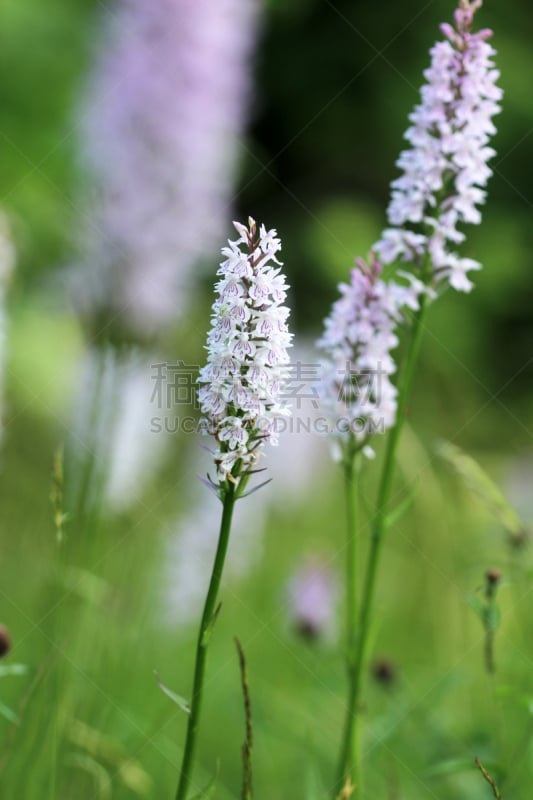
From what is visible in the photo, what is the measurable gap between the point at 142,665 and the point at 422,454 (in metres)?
1.08

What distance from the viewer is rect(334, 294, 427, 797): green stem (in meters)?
1.59

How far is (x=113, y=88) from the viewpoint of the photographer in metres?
4.21

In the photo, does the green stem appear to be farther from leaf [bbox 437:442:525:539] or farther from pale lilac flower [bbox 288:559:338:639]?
pale lilac flower [bbox 288:559:338:639]

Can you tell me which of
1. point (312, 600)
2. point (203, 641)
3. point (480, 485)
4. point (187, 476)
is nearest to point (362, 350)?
point (480, 485)

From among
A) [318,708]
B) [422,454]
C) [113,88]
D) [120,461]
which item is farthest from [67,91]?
[318,708]

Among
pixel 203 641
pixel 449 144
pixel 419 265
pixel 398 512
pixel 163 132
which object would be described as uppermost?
pixel 163 132

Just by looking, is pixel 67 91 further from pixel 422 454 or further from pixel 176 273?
pixel 422 454

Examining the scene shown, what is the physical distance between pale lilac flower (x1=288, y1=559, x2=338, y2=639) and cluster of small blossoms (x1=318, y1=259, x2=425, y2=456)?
3.50 feet

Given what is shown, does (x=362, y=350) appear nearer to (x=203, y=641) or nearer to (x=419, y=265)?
(x=419, y=265)

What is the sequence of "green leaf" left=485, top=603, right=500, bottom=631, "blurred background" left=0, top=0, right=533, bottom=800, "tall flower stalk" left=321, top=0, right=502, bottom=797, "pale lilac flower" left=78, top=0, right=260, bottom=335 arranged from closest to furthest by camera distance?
"green leaf" left=485, top=603, right=500, bottom=631 → "tall flower stalk" left=321, top=0, right=502, bottom=797 → "blurred background" left=0, top=0, right=533, bottom=800 → "pale lilac flower" left=78, top=0, right=260, bottom=335

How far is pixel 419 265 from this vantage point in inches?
67.9

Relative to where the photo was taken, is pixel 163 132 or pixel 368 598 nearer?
pixel 368 598

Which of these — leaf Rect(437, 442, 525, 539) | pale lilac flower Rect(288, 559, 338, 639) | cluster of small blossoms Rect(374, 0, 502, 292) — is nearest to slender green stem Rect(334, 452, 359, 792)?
leaf Rect(437, 442, 525, 539)

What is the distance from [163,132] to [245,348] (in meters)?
3.07
